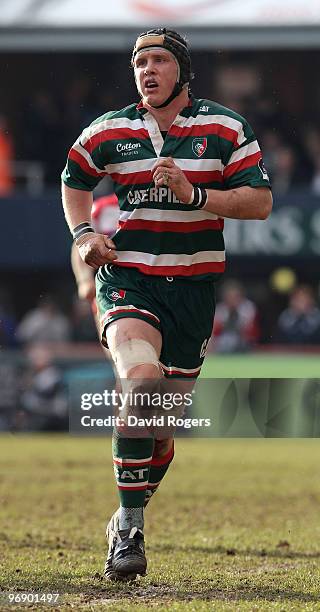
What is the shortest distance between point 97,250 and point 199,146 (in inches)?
25.8

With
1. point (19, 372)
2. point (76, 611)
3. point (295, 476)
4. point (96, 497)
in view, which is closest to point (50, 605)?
point (76, 611)

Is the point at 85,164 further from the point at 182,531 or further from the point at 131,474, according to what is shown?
the point at 182,531

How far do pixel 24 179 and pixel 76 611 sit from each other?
14.2 m

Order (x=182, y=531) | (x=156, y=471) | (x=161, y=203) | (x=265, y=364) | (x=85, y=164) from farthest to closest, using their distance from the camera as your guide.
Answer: (x=265, y=364) < (x=182, y=531) < (x=156, y=471) < (x=85, y=164) < (x=161, y=203)

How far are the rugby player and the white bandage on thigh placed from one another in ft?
0.07

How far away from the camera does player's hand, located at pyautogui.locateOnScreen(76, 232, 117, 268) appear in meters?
5.94

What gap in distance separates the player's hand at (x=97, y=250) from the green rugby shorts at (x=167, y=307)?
14 cm

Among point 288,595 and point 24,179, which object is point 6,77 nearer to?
point 24,179

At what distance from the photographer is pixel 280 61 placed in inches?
750

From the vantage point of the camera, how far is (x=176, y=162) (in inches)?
234

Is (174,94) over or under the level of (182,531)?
over

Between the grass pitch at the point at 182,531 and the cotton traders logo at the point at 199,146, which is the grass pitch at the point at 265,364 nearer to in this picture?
the grass pitch at the point at 182,531

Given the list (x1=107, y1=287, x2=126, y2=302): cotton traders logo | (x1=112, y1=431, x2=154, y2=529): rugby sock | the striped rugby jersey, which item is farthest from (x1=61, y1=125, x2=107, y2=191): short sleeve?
(x1=112, y1=431, x2=154, y2=529): rugby sock

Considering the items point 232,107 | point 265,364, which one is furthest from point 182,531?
point 265,364
